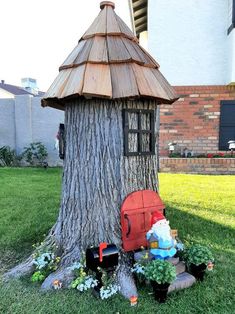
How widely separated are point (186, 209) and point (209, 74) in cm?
551

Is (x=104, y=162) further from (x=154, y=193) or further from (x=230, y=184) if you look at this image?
(x=230, y=184)

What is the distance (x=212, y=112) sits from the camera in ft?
28.7

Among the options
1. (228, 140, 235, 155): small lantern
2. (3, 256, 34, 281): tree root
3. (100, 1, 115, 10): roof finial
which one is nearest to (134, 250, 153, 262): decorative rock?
(3, 256, 34, 281): tree root

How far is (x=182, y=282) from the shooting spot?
8.04 ft

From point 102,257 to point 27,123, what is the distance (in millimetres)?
9160

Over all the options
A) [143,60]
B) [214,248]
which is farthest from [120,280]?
[143,60]

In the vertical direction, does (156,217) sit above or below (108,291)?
above

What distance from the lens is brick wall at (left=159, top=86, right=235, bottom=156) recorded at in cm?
873

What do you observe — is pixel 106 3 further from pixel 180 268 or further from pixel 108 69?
pixel 180 268

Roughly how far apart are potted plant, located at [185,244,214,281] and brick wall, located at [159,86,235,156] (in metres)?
6.50

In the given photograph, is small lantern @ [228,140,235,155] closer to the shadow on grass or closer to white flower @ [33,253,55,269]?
the shadow on grass

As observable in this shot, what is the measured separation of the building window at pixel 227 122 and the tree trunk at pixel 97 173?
669 cm

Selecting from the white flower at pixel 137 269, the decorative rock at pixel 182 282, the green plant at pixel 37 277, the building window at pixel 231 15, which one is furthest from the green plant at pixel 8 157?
the decorative rock at pixel 182 282

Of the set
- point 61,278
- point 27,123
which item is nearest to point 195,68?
point 27,123
